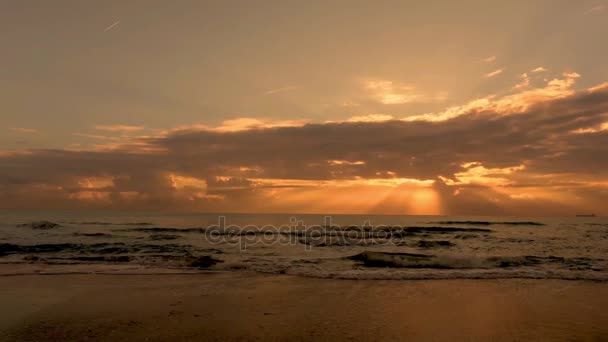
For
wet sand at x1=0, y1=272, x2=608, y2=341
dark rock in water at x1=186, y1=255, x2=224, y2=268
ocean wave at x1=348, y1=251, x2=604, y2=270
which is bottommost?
ocean wave at x1=348, y1=251, x2=604, y2=270

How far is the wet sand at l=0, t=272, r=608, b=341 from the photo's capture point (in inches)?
279

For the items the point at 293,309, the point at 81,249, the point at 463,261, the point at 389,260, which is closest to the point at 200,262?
the point at 293,309

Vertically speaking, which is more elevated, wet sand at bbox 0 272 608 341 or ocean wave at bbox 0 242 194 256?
wet sand at bbox 0 272 608 341

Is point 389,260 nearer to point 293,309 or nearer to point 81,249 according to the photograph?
point 293,309

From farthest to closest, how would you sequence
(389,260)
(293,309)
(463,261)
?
(463,261)
(389,260)
(293,309)

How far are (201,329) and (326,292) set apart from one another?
4.71 meters

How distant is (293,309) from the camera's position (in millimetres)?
8852

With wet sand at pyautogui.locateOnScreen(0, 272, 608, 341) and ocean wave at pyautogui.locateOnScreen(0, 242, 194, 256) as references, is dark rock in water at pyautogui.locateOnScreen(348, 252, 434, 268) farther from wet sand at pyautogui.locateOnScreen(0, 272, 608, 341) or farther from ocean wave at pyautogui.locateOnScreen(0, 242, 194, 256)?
ocean wave at pyautogui.locateOnScreen(0, 242, 194, 256)

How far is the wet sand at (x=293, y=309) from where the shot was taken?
7082 mm

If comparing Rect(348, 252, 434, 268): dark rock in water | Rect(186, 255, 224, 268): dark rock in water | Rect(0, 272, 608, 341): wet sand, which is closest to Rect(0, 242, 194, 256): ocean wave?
Rect(186, 255, 224, 268): dark rock in water

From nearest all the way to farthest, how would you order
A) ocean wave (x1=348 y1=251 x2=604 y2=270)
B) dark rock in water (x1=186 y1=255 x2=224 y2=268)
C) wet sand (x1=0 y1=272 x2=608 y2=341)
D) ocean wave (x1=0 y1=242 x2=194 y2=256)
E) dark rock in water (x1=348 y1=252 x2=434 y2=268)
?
wet sand (x1=0 y1=272 x2=608 y2=341) < dark rock in water (x1=186 y1=255 x2=224 y2=268) < ocean wave (x1=348 y1=251 x2=604 y2=270) < dark rock in water (x1=348 y1=252 x2=434 y2=268) < ocean wave (x1=0 y1=242 x2=194 y2=256)

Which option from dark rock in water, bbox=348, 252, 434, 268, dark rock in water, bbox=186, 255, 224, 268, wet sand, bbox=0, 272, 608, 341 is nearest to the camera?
wet sand, bbox=0, 272, 608, 341

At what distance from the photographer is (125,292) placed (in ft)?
35.0

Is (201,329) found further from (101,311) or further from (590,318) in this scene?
(590,318)
